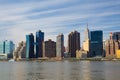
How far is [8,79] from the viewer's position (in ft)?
357

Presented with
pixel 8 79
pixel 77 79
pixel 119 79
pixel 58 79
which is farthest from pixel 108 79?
pixel 8 79

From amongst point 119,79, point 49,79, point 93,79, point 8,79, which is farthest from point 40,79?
point 119,79

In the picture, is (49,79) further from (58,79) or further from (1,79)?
(1,79)

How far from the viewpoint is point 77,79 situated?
10888 cm

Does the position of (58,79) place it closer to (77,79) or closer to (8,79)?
(77,79)

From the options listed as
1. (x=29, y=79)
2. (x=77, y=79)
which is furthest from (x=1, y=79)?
A: (x=77, y=79)

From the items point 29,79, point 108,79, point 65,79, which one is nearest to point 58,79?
point 65,79

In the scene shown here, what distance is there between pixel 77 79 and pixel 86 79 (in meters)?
3.24

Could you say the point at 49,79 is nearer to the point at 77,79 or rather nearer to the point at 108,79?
the point at 77,79

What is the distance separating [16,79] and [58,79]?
1529 cm

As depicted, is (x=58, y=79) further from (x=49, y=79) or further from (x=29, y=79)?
(x=29, y=79)

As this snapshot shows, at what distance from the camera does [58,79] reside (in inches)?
4176

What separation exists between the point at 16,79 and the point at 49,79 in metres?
11.9

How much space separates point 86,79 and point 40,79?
16496mm
